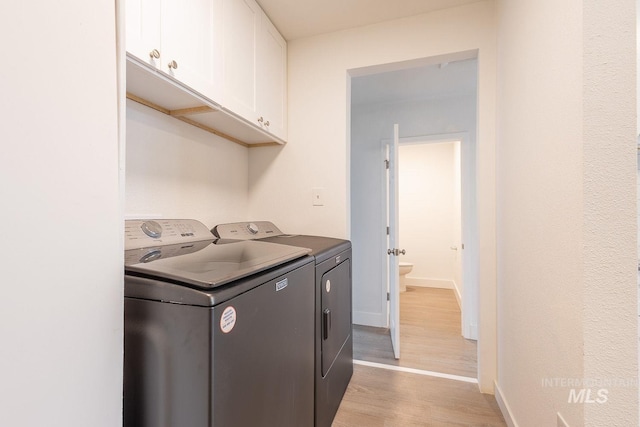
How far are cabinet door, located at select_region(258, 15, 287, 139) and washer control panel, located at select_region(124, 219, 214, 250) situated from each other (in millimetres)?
768

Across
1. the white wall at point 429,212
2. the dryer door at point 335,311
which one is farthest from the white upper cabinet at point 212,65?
the white wall at point 429,212

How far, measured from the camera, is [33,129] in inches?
20.8

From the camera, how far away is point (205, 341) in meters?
0.65

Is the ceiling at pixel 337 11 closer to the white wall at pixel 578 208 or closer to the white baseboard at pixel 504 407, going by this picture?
the white wall at pixel 578 208

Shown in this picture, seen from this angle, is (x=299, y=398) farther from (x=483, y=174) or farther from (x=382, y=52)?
(x=382, y=52)

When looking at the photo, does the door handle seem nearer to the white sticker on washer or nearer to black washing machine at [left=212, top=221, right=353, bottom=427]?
black washing machine at [left=212, top=221, right=353, bottom=427]

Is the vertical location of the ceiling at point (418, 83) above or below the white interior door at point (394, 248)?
above

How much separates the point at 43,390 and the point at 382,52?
7.24 ft

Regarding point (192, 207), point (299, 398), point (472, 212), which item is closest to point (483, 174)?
point (472, 212)

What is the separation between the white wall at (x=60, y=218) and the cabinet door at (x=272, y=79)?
113cm

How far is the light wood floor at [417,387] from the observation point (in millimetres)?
1529

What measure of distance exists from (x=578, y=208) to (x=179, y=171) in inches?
68.1

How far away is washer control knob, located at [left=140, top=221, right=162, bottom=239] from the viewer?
1.18 metres

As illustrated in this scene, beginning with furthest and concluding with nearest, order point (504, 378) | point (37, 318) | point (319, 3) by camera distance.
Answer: point (319, 3) < point (504, 378) < point (37, 318)
